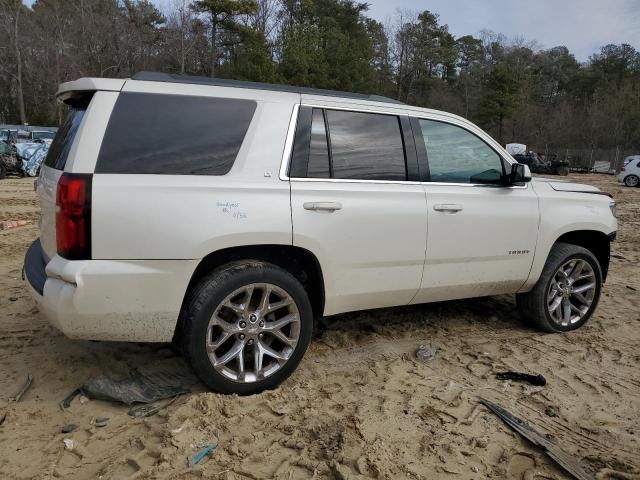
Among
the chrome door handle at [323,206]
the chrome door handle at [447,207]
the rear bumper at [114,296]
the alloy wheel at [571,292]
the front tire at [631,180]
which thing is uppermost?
the chrome door handle at [323,206]

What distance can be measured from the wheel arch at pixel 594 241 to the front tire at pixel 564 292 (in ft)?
0.53

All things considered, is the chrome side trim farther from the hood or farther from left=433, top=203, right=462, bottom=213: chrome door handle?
the hood

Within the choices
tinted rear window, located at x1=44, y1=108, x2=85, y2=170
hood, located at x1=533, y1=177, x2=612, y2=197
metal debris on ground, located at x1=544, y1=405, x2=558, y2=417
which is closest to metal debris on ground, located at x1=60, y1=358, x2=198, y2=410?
tinted rear window, located at x1=44, y1=108, x2=85, y2=170

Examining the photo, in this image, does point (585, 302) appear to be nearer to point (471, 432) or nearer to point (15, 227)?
point (471, 432)

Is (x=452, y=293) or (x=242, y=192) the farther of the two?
(x=452, y=293)

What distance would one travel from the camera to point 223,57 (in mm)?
44469

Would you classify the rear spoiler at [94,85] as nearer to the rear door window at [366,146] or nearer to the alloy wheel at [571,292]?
the rear door window at [366,146]

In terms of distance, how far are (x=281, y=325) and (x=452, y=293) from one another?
150 cm

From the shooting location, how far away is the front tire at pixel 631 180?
24281 millimetres

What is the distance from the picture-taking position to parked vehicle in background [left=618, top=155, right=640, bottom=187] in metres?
24.1

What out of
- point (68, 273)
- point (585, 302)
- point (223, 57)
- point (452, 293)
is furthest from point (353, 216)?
point (223, 57)

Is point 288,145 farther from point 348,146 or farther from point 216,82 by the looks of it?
point 216,82

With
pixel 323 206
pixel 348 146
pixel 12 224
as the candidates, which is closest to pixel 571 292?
pixel 348 146

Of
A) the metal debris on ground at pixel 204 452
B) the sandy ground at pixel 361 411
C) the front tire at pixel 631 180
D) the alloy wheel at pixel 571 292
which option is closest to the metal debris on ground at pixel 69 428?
the sandy ground at pixel 361 411
